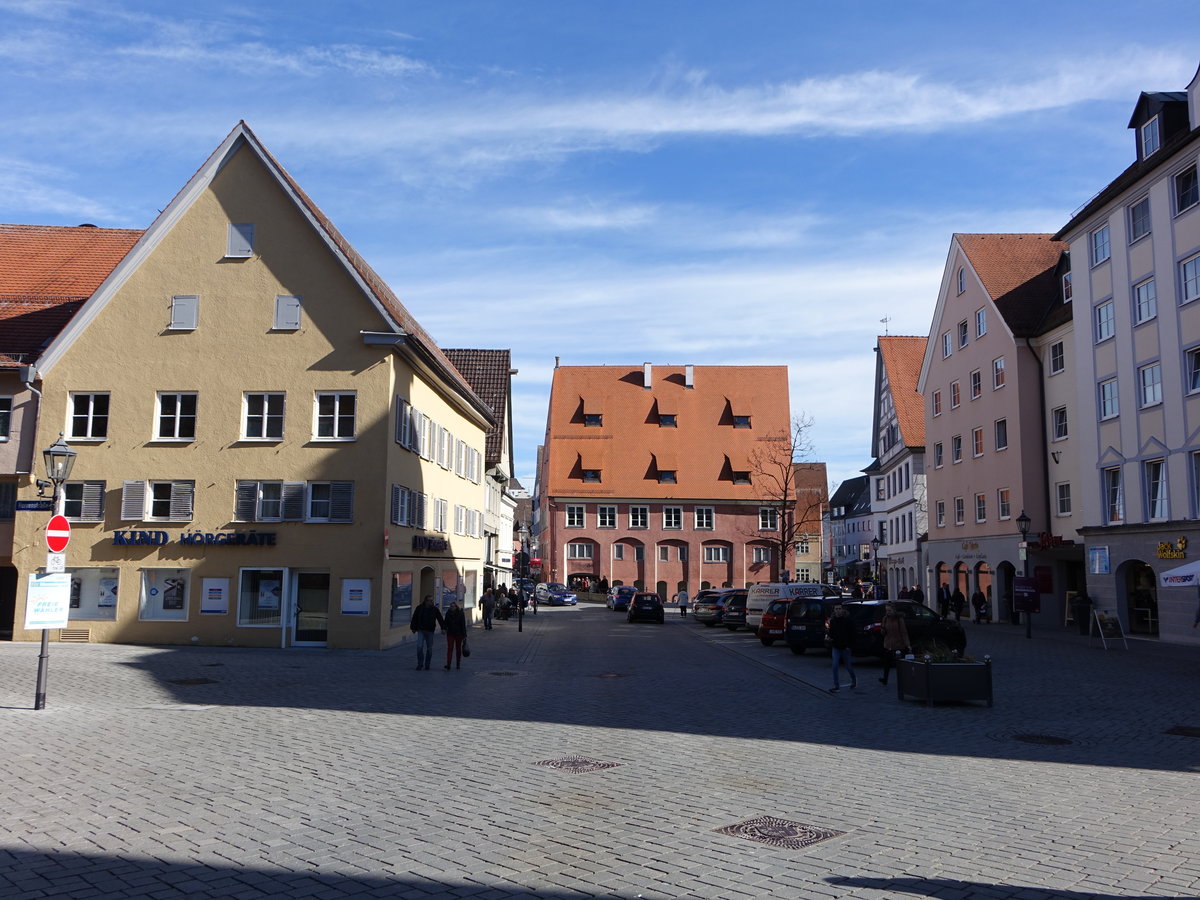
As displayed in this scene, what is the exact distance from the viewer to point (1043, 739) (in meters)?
13.4

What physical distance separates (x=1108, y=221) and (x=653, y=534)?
5013 cm

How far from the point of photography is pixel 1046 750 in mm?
12547

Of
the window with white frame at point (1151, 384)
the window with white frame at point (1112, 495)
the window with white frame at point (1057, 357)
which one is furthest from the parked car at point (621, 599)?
the window with white frame at point (1151, 384)

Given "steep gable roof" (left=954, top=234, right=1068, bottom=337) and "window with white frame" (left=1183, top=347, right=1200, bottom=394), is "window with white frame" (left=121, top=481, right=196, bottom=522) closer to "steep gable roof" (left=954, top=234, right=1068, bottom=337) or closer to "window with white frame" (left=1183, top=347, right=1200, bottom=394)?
"window with white frame" (left=1183, top=347, right=1200, bottom=394)

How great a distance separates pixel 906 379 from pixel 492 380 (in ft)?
89.8

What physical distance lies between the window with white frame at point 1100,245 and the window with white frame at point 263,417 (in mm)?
26983

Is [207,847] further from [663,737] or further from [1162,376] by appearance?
[1162,376]

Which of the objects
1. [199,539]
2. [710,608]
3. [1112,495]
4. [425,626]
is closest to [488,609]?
[710,608]

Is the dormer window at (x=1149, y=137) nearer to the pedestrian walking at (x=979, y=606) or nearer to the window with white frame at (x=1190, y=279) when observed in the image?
the window with white frame at (x=1190, y=279)

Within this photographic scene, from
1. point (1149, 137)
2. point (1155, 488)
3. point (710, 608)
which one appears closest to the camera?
point (1155, 488)

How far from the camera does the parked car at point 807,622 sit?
2761 centimetres

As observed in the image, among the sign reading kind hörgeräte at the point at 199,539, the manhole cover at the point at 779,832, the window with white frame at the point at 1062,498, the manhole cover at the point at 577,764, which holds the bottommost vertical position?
the manhole cover at the point at 577,764

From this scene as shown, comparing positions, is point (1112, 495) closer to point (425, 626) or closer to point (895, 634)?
point (895, 634)

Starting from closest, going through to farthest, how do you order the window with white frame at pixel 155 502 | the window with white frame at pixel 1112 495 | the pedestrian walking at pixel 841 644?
the pedestrian walking at pixel 841 644
the window with white frame at pixel 155 502
the window with white frame at pixel 1112 495
